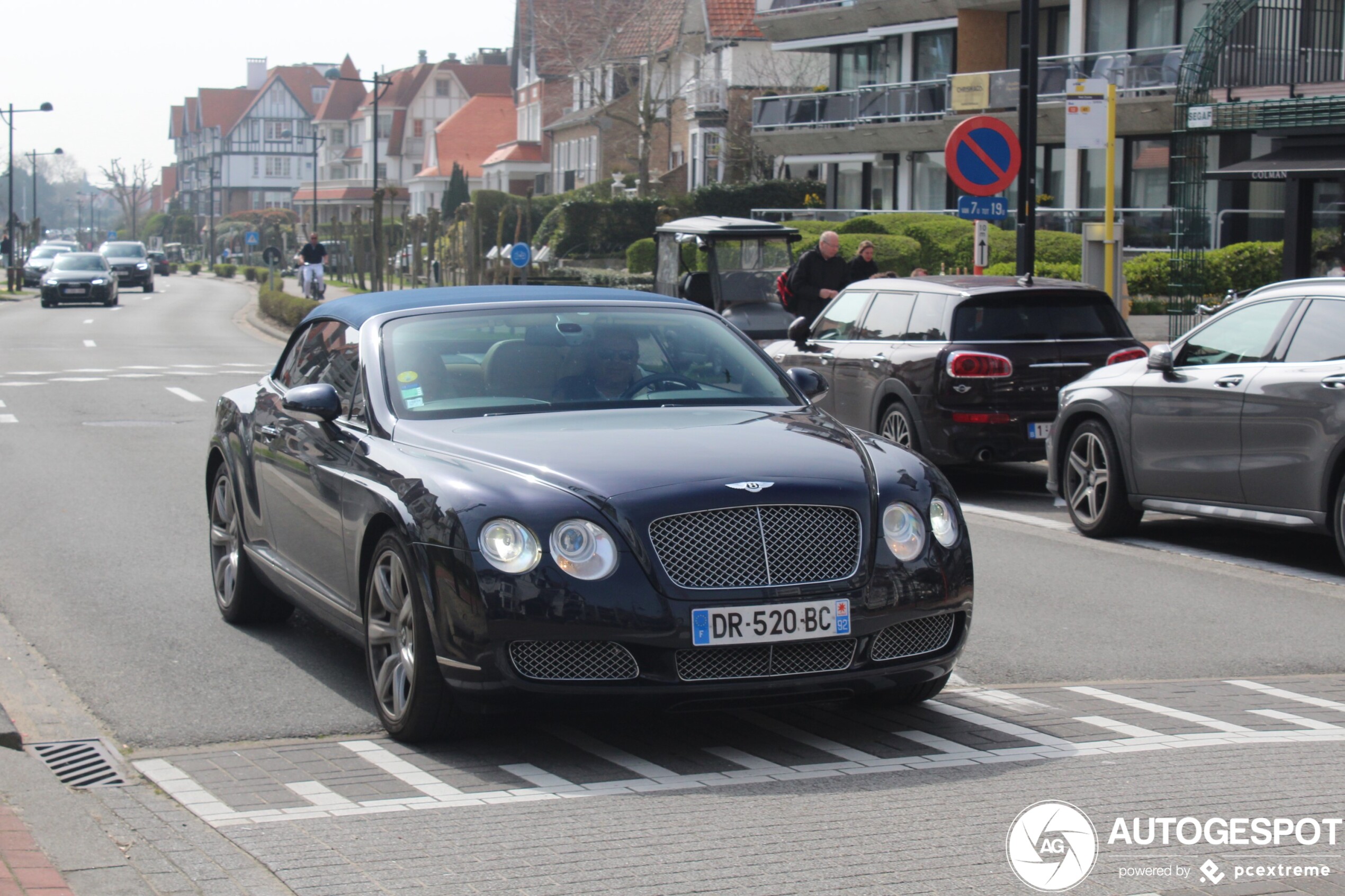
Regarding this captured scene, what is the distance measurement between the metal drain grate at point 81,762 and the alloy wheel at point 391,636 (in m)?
0.90

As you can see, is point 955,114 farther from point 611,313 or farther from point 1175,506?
point 611,313

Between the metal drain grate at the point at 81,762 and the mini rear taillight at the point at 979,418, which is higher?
the mini rear taillight at the point at 979,418

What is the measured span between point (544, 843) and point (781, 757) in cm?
120

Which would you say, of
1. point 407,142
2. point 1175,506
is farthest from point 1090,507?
point 407,142

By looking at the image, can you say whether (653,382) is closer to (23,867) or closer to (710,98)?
(23,867)

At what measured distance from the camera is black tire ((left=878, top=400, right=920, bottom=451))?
13.3 meters

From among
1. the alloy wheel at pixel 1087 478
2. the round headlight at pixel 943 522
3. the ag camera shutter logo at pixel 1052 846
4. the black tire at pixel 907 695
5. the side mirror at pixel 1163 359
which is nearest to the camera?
the ag camera shutter logo at pixel 1052 846

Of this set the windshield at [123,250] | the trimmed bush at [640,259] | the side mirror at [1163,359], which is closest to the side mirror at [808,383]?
the side mirror at [1163,359]

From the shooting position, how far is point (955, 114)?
1827 inches

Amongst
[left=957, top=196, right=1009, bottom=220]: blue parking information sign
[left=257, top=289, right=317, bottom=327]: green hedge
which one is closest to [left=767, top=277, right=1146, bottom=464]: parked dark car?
[left=957, top=196, right=1009, bottom=220]: blue parking information sign

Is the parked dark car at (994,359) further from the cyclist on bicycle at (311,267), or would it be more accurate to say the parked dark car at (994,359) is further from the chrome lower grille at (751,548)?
the cyclist on bicycle at (311,267)

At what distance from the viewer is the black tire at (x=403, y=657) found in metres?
5.74

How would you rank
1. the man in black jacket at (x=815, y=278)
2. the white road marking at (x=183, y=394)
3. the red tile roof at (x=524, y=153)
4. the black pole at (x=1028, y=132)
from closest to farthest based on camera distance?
the black pole at (x=1028, y=132), the man in black jacket at (x=815, y=278), the white road marking at (x=183, y=394), the red tile roof at (x=524, y=153)

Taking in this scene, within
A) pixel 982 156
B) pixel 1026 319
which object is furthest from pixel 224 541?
pixel 982 156
